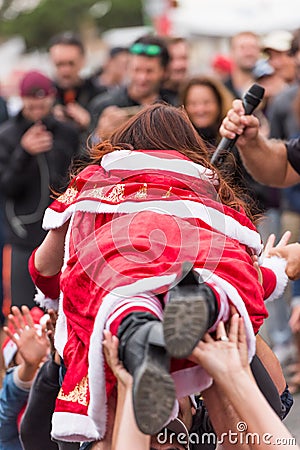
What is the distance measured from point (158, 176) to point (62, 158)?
3672 millimetres

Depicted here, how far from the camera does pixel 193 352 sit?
10.1 feet

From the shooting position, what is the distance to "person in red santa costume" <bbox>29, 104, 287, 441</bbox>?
2.96 metres

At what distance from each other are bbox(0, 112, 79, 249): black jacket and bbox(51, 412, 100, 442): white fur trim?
3.46 meters

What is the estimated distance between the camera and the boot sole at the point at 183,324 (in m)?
2.87

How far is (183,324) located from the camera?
289 centimetres

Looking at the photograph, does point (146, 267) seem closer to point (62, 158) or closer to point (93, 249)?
point (93, 249)

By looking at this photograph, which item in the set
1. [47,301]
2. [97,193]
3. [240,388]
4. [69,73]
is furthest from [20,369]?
[69,73]

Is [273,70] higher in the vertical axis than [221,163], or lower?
lower

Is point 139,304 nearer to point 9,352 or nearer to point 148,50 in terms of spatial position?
point 9,352

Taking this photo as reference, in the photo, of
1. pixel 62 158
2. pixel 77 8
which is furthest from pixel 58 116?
pixel 77 8

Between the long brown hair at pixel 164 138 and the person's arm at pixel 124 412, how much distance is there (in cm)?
76

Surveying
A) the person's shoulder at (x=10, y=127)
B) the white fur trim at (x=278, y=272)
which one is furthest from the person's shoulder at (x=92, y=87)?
the white fur trim at (x=278, y=272)

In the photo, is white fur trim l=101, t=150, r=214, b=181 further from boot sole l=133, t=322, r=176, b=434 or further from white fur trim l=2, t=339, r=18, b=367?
white fur trim l=2, t=339, r=18, b=367

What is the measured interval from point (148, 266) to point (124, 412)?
0.43 metres
